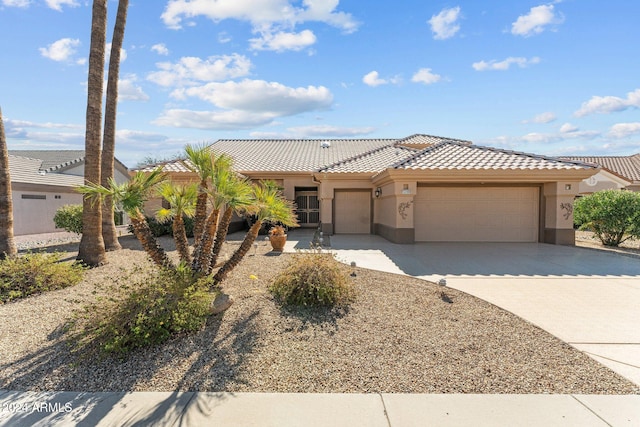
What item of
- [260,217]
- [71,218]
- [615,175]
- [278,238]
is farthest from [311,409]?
[615,175]

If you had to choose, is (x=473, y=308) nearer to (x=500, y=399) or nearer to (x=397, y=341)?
(x=397, y=341)

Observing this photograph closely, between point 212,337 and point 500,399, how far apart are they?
3.57 metres

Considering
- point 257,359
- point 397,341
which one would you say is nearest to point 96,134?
point 257,359

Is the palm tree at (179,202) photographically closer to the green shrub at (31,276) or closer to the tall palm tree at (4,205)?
the green shrub at (31,276)

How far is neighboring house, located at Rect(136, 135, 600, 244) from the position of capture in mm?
12953

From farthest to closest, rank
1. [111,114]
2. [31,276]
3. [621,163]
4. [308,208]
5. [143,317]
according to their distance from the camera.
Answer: [621,163]
[308,208]
[111,114]
[31,276]
[143,317]

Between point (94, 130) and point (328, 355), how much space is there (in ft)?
26.7

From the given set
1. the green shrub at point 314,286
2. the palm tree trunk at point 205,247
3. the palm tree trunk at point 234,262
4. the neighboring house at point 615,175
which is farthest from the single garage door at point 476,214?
the neighboring house at point 615,175

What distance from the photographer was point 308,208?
69.6ft

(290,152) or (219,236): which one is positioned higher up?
(290,152)

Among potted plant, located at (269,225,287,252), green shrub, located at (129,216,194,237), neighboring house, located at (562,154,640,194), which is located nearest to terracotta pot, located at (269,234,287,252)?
potted plant, located at (269,225,287,252)

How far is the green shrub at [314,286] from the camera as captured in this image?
565 centimetres

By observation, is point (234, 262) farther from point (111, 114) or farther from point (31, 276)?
point (111, 114)

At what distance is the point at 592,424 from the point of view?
306 centimetres
